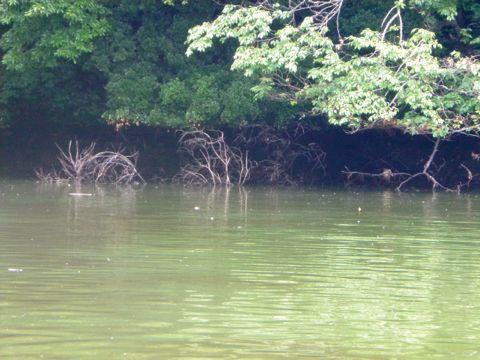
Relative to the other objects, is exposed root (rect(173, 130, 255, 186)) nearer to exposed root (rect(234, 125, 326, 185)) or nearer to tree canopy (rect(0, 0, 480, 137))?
exposed root (rect(234, 125, 326, 185))

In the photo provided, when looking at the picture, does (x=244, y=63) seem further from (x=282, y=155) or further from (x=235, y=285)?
(x=235, y=285)

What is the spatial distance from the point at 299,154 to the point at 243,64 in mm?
6479

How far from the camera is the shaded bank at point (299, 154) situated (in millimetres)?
25531

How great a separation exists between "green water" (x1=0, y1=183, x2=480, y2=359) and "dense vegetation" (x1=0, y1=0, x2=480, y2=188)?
4770 millimetres

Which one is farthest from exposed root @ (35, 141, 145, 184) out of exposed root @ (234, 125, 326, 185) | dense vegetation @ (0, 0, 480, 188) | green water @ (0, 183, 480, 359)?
green water @ (0, 183, 480, 359)

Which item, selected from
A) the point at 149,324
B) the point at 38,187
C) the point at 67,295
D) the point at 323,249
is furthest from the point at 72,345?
the point at 38,187

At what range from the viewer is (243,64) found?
20078mm

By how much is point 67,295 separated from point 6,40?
55.4ft

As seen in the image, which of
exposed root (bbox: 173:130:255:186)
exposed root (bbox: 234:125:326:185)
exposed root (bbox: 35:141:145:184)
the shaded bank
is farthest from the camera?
exposed root (bbox: 234:125:326:185)

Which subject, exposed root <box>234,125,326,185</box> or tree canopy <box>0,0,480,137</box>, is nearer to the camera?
tree canopy <box>0,0,480,137</box>

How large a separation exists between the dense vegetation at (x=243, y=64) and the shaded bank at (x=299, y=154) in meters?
0.70

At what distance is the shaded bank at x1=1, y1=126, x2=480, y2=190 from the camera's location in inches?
1005

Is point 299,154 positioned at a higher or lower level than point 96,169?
higher

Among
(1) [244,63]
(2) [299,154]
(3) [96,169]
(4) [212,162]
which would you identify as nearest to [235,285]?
(1) [244,63]
